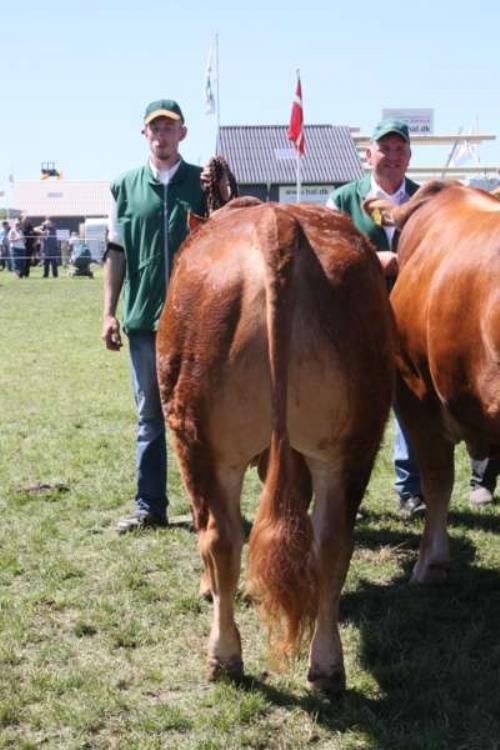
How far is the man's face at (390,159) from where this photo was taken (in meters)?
5.69

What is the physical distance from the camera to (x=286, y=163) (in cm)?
2842

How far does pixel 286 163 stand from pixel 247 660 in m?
25.4

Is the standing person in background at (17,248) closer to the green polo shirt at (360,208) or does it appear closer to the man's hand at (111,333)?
the man's hand at (111,333)

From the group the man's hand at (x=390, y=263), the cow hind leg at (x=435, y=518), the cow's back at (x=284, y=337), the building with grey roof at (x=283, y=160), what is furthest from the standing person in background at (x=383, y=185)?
the building with grey roof at (x=283, y=160)

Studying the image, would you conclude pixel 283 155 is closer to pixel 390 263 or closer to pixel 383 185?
pixel 383 185

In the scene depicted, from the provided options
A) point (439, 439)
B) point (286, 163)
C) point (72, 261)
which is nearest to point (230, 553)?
point (439, 439)

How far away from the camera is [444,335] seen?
13.0ft

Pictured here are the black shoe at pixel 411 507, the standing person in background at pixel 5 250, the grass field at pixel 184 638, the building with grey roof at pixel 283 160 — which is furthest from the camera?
the standing person in background at pixel 5 250

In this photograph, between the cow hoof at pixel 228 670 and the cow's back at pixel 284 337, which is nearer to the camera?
the cow's back at pixel 284 337

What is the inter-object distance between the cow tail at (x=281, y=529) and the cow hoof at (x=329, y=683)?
44 centimetres

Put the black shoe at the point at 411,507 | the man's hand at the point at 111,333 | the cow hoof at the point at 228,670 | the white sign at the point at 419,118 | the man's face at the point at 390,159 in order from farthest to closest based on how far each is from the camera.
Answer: the white sign at the point at 419,118, the black shoe at the point at 411,507, the man's hand at the point at 111,333, the man's face at the point at 390,159, the cow hoof at the point at 228,670

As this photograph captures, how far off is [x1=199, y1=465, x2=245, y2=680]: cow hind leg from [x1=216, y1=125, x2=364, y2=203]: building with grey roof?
2364 cm

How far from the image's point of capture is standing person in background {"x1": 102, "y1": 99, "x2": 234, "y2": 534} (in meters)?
5.55

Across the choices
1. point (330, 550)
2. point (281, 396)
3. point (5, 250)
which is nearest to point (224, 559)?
point (330, 550)
